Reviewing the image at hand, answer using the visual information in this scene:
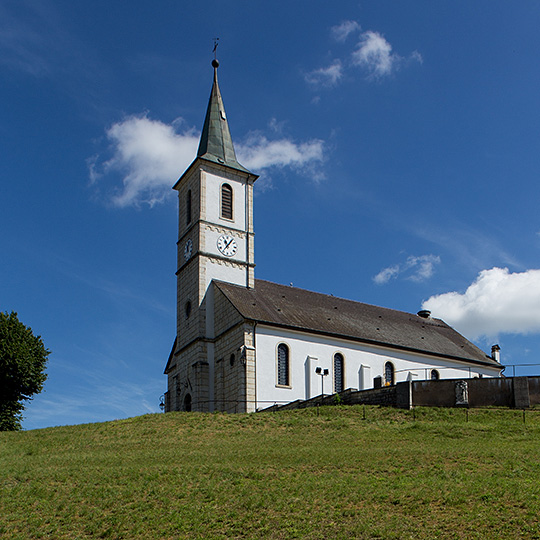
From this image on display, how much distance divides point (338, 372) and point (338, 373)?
0.07 m

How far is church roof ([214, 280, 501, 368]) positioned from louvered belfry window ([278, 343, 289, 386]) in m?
1.43

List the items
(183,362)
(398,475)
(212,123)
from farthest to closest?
(212,123)
(183,362)
(398,475)

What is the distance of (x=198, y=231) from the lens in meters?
48.0

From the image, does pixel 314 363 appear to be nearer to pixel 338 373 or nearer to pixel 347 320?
pixel 338 373

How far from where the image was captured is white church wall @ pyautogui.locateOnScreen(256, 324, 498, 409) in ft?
141

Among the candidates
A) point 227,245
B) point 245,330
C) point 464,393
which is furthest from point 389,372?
point 464,393

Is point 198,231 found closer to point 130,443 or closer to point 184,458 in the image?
point 130,443

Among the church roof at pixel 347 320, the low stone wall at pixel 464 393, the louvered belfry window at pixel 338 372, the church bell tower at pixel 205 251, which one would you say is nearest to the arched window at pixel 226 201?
the church bell tower at pixel 205 251

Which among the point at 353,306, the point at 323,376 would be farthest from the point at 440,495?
the point at 353,306

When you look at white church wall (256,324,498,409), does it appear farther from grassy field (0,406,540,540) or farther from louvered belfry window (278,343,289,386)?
grassy field (0,406,540,540)

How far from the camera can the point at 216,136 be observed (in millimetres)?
53625

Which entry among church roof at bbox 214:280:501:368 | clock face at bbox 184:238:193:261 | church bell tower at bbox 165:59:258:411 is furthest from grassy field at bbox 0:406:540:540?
clock face at bbox 184:238:193:261

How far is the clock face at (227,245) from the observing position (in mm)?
48656

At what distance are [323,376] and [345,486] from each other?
25501 millimetres
